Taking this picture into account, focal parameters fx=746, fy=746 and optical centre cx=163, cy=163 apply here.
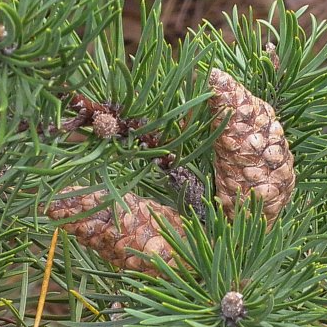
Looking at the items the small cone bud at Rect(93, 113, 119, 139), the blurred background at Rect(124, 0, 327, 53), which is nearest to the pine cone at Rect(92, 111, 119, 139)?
the small cone bud at Rect(93, 113, 119, 139)

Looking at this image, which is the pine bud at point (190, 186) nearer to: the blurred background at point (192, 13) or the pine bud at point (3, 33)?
the pine bud at point (3, 33)

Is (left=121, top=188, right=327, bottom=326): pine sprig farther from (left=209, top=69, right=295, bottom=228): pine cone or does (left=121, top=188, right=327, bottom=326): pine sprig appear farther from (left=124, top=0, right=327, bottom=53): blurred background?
(left=124, top=0, right=327, bottom=53): blurred background

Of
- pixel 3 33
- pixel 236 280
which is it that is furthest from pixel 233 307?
pixel 3 33

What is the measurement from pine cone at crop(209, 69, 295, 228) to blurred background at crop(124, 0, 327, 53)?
4.17 ft

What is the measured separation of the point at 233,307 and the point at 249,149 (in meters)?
0.09

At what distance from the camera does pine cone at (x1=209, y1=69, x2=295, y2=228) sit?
395mm

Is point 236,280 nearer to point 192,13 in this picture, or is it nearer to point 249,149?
point 249,149

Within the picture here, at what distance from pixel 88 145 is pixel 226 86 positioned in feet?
0.26

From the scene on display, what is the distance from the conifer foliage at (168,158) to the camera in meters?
0.34

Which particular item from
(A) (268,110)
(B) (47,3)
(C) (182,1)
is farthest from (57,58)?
(C) (182,1)

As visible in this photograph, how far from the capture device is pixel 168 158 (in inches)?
16.4

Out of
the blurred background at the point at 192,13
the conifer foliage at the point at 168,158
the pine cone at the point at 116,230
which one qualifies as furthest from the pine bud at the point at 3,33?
the blurred background at the point at 192,13

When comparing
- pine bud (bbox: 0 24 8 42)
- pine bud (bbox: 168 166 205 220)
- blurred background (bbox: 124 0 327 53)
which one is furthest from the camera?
blurred background (bbox: 124 0 327 53)

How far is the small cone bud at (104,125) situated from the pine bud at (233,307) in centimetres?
10
